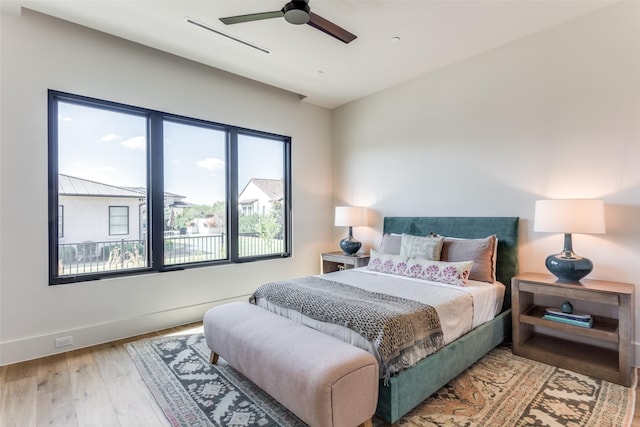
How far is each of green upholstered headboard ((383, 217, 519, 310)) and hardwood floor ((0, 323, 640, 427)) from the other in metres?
1.25

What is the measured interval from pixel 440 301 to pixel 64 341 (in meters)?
3.38

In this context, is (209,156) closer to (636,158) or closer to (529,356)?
(529,356)

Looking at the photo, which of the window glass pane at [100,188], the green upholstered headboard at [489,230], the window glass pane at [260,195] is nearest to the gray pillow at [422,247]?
the green upholstered headboard at [489,230]

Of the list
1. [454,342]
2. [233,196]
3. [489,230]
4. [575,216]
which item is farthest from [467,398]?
[233,196]

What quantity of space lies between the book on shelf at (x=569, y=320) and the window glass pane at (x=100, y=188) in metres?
4.03

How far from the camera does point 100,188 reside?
3.24m

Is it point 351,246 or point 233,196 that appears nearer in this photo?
point 233,196

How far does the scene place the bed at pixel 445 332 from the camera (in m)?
1.86

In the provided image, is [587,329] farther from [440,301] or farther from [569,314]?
[440,301]

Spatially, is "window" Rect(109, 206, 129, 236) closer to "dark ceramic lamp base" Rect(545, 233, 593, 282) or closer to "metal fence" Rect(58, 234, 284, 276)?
"metal fence" Rect(58, 234, 284, 276)

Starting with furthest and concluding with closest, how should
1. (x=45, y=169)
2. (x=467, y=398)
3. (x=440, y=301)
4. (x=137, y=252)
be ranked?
(x=137, y=252)
(x=45, y=169)
(x=440, y=301)
(x=467, y=398)

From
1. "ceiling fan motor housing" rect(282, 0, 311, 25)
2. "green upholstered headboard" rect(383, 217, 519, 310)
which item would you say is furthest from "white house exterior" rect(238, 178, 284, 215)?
"ceiling fan motor housing" rect(282, 0, 311, 25)

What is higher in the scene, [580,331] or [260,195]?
[260,195]

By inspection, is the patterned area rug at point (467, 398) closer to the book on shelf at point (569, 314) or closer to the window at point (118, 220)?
the book on shelf at point (569, 314)
